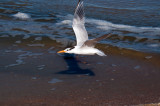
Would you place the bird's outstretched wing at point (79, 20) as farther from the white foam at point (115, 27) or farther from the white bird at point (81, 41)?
the white foam at point (115, 27)

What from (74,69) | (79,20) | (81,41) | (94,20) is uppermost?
(79,20)

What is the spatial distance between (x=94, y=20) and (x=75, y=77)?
215 inches

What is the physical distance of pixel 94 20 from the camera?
1027 centimetres

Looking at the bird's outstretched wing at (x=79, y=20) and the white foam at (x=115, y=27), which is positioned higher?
the bird's outstretched wing at (x=79, y=20)

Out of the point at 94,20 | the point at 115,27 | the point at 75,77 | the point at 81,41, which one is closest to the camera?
the point at 75,77

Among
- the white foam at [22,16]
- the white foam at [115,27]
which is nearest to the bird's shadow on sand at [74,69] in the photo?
the white foam at [115,27]

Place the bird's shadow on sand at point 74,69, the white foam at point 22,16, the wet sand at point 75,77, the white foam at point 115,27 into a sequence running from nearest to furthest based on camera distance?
the wet sand at point 75,77 → the bird's shadow on sand at point 74,69 → the white foam at point 115,27 → the white foam at point 22,16

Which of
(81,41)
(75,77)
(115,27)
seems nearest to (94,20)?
(115,27)

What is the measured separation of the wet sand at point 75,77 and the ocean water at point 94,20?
1004 mm

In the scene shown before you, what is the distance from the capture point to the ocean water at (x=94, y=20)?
777 cm

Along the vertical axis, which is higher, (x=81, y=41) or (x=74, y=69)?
(x=81, y=41)

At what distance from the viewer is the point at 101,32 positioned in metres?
8.47

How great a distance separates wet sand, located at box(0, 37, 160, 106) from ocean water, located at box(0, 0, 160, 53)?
1004mm

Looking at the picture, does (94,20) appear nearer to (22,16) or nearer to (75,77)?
(22,16)
